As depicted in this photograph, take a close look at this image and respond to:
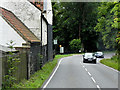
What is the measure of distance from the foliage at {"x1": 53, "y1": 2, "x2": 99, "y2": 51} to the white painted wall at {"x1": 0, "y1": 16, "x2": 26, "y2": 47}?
53061 millimetres

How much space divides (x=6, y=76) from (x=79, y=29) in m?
62.0

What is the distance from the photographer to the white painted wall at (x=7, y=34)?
51.8 feet

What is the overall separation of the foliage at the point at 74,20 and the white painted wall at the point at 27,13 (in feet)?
149

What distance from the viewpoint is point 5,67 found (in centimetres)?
995

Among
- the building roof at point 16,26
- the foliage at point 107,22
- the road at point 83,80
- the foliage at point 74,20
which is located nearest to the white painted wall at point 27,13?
the building roof at point 16,26

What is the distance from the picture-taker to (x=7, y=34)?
16.4 meters

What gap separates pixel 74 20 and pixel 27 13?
4690 cm

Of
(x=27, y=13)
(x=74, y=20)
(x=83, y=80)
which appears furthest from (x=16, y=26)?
(x=74, y=20)

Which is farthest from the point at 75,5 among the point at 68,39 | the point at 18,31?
the point at 18,31

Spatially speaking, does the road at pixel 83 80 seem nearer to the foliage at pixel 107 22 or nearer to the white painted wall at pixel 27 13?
the white painted wall at pixel 27 13

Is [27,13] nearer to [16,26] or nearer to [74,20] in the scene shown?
[16,26]

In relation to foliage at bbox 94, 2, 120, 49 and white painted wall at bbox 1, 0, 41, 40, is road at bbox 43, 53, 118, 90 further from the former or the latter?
foliage at bbox 94, 2, 120, 49

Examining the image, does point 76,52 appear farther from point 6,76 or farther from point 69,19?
point 6,76

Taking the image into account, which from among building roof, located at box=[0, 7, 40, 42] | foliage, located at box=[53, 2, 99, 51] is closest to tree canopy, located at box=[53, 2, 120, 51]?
foliage, located at box=[53, 2, 99, 51]
